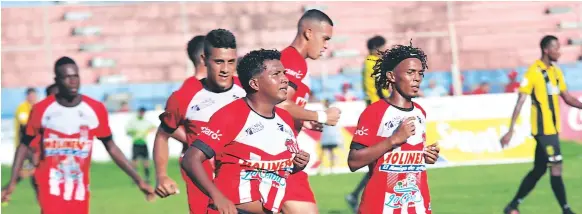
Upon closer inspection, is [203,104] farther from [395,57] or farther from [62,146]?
[62,146]

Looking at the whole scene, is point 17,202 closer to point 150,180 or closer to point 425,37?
point 150,180

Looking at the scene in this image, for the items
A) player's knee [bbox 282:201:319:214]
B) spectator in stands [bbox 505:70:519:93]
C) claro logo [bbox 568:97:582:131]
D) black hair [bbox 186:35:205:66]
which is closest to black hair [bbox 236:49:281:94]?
player's knee [bbox 282:201:319:214]

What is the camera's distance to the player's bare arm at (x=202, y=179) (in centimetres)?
623

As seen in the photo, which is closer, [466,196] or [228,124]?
[228,124]

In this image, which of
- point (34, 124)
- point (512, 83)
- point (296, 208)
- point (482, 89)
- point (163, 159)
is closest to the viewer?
point (296, 208)

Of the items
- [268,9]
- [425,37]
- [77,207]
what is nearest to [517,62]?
[425,37]

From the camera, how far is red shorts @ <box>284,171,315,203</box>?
22.7 feet

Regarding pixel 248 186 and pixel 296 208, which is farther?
pixel 296 208

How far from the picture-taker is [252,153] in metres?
6.70

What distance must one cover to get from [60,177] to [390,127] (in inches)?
141

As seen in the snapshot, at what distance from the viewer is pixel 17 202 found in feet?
60.4

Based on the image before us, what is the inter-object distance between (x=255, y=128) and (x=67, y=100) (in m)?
3.50

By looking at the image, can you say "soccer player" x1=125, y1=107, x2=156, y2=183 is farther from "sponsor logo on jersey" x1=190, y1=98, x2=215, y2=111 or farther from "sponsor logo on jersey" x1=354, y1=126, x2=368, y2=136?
"sponsor logo on jersey" x1=354, y1=126, x2=368, y2=136

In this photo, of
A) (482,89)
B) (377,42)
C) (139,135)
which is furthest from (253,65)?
(482,89)
